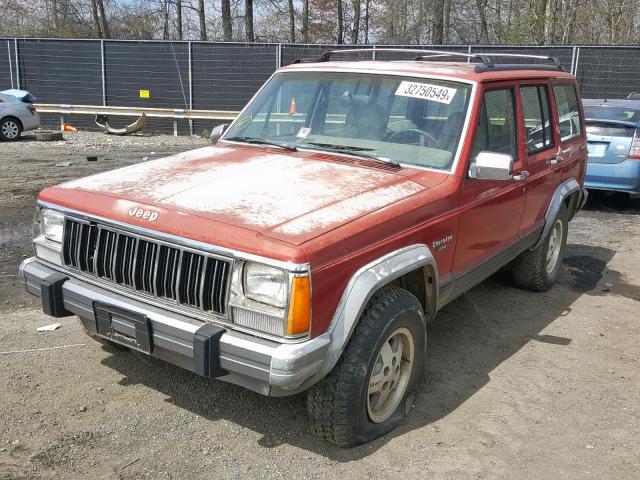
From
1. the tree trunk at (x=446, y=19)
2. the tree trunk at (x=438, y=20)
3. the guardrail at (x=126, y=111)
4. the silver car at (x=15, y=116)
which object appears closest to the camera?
the silver car at (x=15, y=116)

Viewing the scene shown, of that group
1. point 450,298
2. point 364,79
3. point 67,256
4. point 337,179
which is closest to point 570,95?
point 364,79

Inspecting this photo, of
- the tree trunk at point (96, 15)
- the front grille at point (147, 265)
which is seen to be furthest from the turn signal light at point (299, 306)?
the tree trunk at point (96, 15)

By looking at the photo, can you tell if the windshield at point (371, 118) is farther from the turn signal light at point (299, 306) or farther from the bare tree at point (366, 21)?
the bare tree at point (366, 21)

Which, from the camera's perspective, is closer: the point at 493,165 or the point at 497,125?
the point at 493,165

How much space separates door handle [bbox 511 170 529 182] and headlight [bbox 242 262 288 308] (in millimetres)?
2405

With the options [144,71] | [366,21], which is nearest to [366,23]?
[366,21]

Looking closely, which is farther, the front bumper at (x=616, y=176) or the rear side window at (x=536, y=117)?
the front bumper at (x=616, y=176)

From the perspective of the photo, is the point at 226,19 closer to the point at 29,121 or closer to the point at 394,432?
the point at 29,121

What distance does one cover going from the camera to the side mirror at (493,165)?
3.83 m

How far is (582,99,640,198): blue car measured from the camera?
355 inches

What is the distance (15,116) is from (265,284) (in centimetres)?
1514

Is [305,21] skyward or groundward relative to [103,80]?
skyward

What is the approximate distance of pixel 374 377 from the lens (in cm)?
342

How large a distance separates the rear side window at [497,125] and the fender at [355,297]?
117cm
